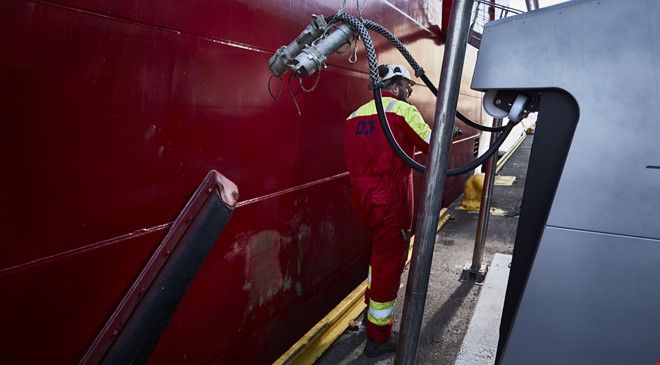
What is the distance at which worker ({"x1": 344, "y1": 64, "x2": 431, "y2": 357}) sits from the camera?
9.21ft

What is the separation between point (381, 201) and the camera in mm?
2826

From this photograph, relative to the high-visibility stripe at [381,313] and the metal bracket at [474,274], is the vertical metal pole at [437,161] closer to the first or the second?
the high-visibility stripe at [381,313]

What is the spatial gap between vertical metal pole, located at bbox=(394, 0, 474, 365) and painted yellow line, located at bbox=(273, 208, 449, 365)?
1.56 meters

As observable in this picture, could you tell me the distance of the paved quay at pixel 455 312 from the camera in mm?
2752

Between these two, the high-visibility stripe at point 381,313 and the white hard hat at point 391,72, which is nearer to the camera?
the high-visibility stripe at point 381,313

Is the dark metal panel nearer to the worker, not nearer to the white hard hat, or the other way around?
the worker

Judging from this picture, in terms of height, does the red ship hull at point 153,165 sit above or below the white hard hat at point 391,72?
below

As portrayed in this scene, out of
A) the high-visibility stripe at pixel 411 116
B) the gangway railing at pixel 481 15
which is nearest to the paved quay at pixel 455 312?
the high-visibility stripe at pixel 411 116

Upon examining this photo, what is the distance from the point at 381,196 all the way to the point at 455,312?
129 cm

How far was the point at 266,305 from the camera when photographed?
266 cm

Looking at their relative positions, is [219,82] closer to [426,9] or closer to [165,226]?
[165,226]

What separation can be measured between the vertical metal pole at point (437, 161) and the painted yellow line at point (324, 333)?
156 cm

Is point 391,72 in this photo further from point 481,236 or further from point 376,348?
point 376,348

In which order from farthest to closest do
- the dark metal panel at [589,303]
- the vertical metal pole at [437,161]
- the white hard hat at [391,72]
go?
1. the white hard hat at [391,72]
2. the vertical metal pole at [437,161]
3. the dark metal panel at [589,303]
